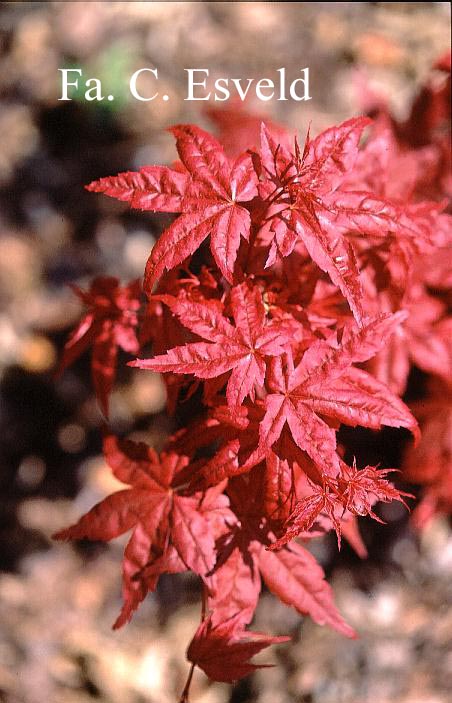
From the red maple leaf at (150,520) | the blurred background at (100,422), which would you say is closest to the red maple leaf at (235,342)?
the red maple leaf at (150,520)

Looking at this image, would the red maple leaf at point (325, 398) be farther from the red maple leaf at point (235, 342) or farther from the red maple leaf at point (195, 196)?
the red maple leaf at point (195, 196)

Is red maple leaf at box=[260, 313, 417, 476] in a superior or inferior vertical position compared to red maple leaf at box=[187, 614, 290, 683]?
superior

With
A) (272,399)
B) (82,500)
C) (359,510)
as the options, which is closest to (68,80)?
(82,500)

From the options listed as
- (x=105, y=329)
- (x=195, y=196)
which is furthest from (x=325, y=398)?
→ (x=105, y=329)

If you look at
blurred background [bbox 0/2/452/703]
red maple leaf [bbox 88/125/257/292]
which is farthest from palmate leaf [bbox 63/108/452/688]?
blurred background [bbox 0/2/452/703]

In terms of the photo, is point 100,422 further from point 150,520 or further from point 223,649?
point 223,649

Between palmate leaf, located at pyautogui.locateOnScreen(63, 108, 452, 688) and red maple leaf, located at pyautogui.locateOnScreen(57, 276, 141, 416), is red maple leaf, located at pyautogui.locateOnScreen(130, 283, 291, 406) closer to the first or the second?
palmate leaf, located at pyautogui.locateOnScreen(63, 108, 452, 688)
